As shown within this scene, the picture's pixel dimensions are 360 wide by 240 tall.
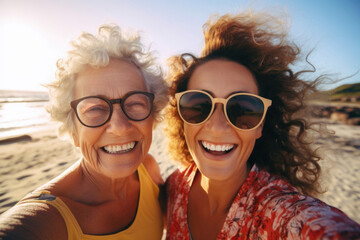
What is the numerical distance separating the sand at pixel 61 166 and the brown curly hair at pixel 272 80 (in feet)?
1.21

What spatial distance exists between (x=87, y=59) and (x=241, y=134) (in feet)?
4.72

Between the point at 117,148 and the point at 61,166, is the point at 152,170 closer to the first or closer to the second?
the point at 117,148

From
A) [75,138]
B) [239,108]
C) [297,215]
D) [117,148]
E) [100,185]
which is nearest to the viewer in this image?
[297,215]

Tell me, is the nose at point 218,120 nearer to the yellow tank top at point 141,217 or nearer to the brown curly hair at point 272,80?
the brown curly hair at point 272,80

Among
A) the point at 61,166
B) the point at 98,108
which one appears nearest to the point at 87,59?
the point at 98,108

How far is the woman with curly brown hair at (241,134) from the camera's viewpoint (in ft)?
4.51

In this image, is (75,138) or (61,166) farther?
(61,166)

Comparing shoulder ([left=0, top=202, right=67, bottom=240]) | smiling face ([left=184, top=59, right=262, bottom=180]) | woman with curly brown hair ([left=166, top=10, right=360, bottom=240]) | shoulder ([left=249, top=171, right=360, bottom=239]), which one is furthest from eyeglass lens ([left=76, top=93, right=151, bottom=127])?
shoulder ([left=249, top=171, right=360, bottom=239])

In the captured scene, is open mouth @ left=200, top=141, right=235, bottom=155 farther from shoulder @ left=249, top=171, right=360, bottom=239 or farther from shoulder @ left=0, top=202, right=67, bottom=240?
shoulder @ left=0, top=202, right=67, bottom=240

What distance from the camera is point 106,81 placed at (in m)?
1.48

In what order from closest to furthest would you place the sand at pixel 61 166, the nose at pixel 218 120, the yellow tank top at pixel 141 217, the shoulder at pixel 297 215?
the shoulder at pixel 297 215
the yellow tank top at pixel 141 217
the nose at pixel 218 120
the sand at pixel 61 166

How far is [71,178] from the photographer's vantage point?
1.63m

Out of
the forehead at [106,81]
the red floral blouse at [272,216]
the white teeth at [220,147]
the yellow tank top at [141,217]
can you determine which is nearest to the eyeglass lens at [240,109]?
the white teeth at [220,147]

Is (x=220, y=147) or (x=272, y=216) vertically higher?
(x=220, y=147)
